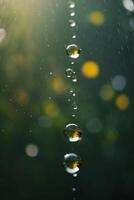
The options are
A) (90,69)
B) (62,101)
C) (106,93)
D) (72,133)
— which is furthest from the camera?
(106,93)

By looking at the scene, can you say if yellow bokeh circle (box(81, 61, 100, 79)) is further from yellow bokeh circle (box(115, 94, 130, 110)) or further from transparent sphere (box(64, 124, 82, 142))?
transparent sphere (box(64, 124, 82, 142))

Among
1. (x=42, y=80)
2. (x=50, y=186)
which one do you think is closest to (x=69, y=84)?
(x=42, y=80)

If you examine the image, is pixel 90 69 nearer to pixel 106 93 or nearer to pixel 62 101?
pixel 106 93

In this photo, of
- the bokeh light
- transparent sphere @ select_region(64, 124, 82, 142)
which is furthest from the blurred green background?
transparent sphere @ select_region(64, 124, 82, 142)

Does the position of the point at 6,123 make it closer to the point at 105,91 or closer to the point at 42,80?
the point at 42,80

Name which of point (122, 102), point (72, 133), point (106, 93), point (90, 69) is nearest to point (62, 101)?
point (90, 69)

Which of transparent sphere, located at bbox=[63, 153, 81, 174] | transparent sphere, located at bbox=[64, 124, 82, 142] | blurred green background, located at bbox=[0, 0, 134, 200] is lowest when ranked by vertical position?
transparent sphere, located at bbox=[63, 153, 81, 174]
